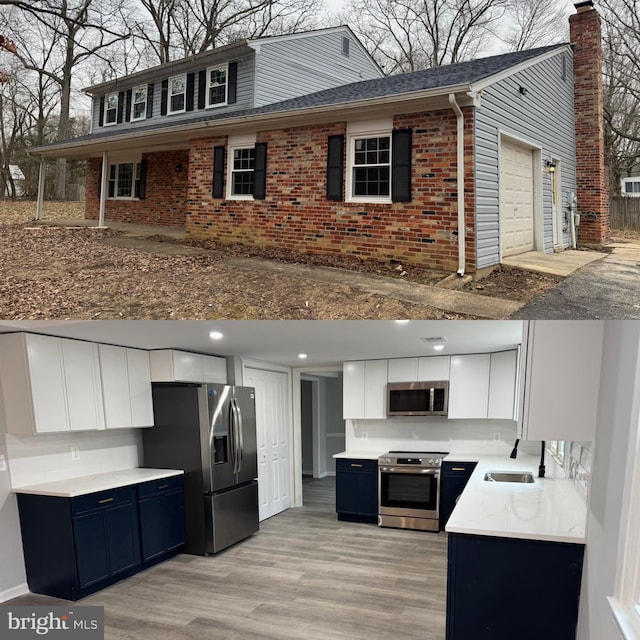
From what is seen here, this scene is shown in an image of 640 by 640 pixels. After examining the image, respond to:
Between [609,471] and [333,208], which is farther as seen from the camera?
[333,208]

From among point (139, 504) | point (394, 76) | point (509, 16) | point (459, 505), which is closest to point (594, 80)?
point (509, 16)

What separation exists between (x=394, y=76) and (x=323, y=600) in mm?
4239

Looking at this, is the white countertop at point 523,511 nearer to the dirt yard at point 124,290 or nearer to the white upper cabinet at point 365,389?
the dirt yard at point 124,290

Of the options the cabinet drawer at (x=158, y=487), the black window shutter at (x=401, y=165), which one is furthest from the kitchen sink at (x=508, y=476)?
the cabinet drawer at (x=158, y=487)

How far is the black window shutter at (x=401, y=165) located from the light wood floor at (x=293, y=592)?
366 centimetres

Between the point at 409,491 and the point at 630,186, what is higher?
the point at 630,186

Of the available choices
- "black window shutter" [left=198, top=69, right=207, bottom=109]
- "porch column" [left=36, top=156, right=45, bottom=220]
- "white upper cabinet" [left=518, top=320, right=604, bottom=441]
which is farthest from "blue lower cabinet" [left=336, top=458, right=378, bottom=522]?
"porch column" [left=36, top=156, right=45, bottom=220]

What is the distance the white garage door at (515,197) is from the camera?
19.6ft

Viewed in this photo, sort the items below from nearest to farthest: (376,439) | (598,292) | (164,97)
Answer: (598,292) < (164,97) < (376,439)

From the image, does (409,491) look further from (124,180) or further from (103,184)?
(103,184)

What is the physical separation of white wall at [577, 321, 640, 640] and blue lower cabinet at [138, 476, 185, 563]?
431 centimetres

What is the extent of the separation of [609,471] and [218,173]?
6.12 m

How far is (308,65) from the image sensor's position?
528cm

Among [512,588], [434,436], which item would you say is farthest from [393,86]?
[434,436]
